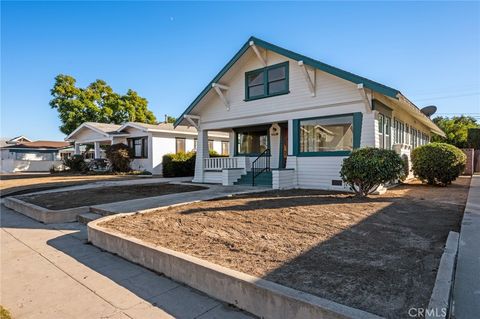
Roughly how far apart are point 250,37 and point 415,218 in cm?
938

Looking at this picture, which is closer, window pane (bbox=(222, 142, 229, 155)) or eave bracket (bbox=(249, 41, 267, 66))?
eave bracket (bbox=(249, 41, 267, 66))

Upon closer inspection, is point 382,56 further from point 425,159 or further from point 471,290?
point 471,290

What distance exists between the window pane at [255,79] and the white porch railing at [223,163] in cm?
358

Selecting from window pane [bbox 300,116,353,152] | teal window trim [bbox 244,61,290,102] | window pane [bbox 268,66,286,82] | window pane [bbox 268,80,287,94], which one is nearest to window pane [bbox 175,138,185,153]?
teal window trim [bbox 244,61,290,102]

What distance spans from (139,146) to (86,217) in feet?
58.7

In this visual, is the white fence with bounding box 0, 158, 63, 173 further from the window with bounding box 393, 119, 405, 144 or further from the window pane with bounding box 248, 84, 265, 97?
the window with bounding box 393, 119, 405, 144

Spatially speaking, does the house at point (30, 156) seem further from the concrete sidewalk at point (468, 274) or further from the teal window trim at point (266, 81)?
the concrete sidewalk at point (468, 274)

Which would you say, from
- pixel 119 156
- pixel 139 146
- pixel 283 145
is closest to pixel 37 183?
pixel 119 156

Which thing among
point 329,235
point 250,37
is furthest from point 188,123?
point 329,235

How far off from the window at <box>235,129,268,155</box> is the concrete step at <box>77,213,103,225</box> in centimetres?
888

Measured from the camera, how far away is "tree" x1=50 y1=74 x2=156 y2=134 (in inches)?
1400

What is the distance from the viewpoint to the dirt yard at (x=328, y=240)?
2842 millimetres

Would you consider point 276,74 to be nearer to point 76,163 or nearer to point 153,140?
point 153,140

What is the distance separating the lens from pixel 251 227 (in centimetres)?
524
